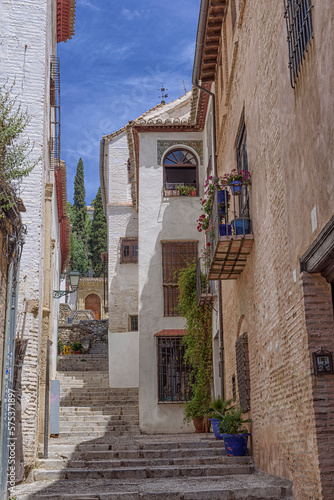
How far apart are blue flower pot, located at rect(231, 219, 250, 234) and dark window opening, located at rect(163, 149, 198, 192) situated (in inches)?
354

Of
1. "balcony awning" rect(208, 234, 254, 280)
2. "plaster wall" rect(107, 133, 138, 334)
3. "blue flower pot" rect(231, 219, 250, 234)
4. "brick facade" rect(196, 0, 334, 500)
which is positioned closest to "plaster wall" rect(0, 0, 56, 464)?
"balcony awning" rect(208, 234, 254, 280)

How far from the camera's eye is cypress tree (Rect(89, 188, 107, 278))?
51.5 m

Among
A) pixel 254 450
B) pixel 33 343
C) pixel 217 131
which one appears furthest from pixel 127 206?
pixel 254 450

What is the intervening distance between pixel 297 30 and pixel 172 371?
1218cm

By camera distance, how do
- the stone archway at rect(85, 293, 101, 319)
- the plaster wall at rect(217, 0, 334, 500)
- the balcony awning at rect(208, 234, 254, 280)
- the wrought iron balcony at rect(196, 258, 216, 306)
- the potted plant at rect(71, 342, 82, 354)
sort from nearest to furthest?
the plaster wall at rect(217, 0, 334, 500) < the balcony awning at rect(208, 234, 254, 280) < the wrought iron balcony at rect(196, 258, 216, 306) < the potted plant at rect(71, 342, 82, 354) < the stone archway at rect(85, 293, 101, 319)

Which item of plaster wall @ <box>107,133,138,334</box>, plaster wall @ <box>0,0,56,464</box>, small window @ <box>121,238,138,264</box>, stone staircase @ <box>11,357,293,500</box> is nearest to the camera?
stone staircase @ <box>11,357,293,500</box>

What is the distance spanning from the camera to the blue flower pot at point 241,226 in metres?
10.1

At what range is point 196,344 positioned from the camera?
658 inches

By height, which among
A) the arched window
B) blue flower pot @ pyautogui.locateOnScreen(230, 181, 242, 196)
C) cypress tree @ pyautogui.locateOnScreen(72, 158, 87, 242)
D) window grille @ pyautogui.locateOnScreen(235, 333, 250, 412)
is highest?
cypress tree @ pyautogui.locateOnScreen(72, 158, 87, 242)

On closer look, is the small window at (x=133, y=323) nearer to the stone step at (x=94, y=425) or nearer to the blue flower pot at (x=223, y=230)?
the stone step at (x=94, y=425)

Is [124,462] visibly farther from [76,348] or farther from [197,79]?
[76,348]

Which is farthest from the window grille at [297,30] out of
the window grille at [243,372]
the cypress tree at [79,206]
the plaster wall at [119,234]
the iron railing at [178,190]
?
the cypress tree at [79,206]

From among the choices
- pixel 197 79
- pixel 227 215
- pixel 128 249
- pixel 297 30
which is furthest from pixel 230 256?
pixel 128 249

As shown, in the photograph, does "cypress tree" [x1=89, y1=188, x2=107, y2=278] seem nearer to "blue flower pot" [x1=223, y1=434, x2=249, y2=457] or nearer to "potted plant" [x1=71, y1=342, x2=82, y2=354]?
"potted plant" [x1=71, y1=342, x2=82, y2=354]
